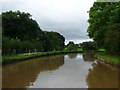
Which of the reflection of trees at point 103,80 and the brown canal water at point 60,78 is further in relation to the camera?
the brown canal water at point 60,78

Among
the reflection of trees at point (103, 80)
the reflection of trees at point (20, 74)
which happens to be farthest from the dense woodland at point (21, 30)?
the reflection of trees at point (103, 80)

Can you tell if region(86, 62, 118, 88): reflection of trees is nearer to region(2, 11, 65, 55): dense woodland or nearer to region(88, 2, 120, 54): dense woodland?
region(88, 2, 120, 54): dense woodland

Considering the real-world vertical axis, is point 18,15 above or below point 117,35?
above

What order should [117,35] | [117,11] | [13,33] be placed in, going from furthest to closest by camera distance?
[13,33], [117,11], [117,35]

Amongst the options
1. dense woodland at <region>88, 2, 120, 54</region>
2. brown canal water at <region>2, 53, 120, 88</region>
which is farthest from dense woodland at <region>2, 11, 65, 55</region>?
brown canal water at <region>2, 53, 120, 88</region>

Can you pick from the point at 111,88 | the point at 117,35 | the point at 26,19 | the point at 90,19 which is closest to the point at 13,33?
the point at 26,19

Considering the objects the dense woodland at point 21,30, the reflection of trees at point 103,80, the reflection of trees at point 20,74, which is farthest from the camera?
the dense woodland at point 21,30

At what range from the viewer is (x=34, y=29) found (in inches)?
2499

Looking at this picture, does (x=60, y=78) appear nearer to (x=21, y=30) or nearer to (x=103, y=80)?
(x=103, y=80)

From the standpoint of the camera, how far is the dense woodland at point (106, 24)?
98.0 feet

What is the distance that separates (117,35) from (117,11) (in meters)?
5.01

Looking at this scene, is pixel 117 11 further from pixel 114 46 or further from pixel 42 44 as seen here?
pixel 42 44

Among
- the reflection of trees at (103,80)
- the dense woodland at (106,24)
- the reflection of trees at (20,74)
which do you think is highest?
the dense woodland at (106,24)

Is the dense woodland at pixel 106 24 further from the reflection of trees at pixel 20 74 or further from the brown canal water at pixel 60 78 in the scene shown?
the reflection of trees at pixel 20 74
